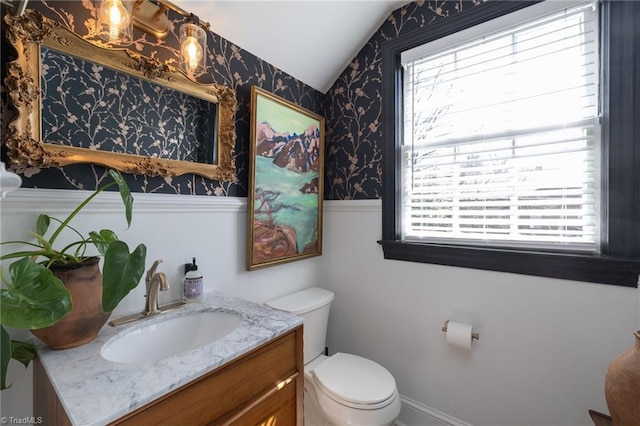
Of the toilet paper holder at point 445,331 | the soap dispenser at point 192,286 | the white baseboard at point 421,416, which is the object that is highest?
the soap dispenser at point 192,286

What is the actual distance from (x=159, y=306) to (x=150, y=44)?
1.10 m

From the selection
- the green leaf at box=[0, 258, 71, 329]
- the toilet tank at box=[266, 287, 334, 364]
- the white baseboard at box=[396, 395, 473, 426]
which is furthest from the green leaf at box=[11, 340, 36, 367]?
the white baseboard at box=[396, 395, 473, 426]

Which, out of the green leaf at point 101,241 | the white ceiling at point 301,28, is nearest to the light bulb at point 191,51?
the white ceiling at point 301,28

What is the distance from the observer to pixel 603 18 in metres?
1.18

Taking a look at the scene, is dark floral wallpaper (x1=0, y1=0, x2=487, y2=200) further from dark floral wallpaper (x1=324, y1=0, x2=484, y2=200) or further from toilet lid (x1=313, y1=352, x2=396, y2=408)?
toilet lid (x1=313, y1=352, x2=396, y2=408)

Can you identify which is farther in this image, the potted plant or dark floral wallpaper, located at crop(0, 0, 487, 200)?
dark floral wallpaper, located at crop(0, 0, 487, 200)

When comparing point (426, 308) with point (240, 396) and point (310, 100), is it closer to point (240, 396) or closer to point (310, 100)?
point (240, 396)

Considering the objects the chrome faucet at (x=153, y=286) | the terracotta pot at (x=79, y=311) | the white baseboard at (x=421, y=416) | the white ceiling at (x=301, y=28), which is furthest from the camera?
the white baseboard at (x=421, y=416)

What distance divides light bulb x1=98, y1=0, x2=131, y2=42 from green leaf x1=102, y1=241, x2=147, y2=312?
30.0 inches

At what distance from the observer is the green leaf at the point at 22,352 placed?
75 cm

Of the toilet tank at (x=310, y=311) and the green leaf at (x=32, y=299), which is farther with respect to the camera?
the toilet tank at (x=310, y=311)

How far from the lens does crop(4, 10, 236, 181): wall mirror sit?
33.8 inches

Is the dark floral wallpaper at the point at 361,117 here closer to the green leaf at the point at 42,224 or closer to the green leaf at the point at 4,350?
the green leaf at the point at 42,224

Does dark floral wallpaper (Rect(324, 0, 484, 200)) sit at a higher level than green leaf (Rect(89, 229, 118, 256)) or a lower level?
higher
